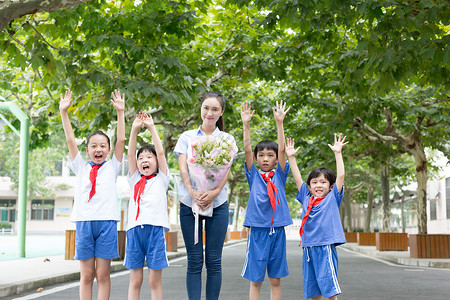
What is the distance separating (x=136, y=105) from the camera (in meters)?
10.4

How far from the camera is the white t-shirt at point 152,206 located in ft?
16.5

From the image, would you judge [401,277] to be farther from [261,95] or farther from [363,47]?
[261,95]

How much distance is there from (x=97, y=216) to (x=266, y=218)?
1.57m

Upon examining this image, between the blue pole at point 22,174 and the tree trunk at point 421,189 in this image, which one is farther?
the tree trunk at point 421,189

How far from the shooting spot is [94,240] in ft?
16.7

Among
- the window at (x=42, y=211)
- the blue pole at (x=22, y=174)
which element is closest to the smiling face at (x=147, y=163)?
the blue pole at (x=22, y=174)

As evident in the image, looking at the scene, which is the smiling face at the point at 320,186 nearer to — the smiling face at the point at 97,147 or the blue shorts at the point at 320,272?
the blue shorts at the point at 320,272

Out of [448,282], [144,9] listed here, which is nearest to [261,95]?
[144,9]

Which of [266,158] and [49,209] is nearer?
[266,158]

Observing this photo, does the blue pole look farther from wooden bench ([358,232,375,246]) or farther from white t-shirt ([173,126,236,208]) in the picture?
wooden bench ([358,232,375,246])

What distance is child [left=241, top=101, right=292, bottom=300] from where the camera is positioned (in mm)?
5102

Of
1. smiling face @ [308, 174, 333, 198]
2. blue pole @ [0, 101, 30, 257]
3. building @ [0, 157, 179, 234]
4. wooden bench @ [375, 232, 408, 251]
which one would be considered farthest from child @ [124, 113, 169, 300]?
building @ [0, 157, 179, 234]

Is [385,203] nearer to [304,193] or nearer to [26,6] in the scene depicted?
[304,193]

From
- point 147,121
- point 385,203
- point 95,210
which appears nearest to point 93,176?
point 95,210
